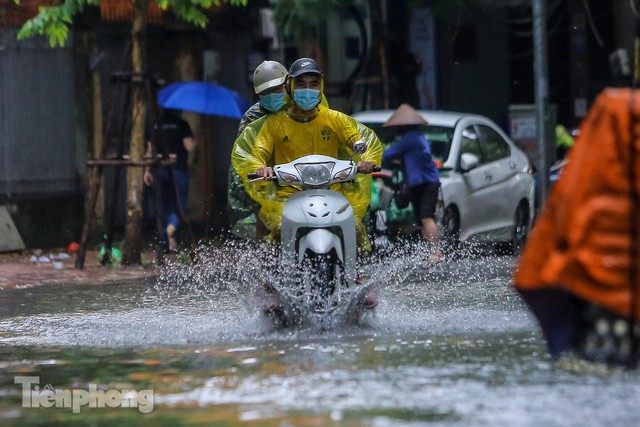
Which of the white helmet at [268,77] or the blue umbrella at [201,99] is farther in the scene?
the blue umbrella at [201,99]

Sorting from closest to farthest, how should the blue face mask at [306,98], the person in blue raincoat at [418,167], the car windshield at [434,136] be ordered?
the blue face mask at [306,98] < the person in blue raincoat at [418,167] < the car windshield at [434,136]

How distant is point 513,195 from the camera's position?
17531 mm

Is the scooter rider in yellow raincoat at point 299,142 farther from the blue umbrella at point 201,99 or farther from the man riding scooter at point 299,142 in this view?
the blue umbrella at point 201,99

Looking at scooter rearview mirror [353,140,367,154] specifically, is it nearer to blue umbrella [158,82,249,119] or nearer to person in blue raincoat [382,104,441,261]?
person in blue raincoat [382,104,441,261]

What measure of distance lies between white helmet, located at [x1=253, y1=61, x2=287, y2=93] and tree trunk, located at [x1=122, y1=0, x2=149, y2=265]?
4882 millimetres

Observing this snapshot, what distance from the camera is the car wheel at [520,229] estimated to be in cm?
1772

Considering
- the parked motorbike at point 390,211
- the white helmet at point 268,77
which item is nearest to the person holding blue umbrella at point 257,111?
the white helmet at point 268,77

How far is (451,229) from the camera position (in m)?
16.3

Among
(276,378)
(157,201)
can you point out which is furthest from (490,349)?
(157,201)

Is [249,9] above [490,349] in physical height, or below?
above

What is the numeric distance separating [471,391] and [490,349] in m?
1.53

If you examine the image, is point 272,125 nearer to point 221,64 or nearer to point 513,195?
point 513,195

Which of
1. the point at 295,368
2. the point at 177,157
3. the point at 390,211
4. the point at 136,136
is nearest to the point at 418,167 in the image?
the point at 390,211

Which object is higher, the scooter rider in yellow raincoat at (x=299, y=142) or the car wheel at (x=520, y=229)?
the scooter rider in yellow raincoat at (x=299, y=142)
